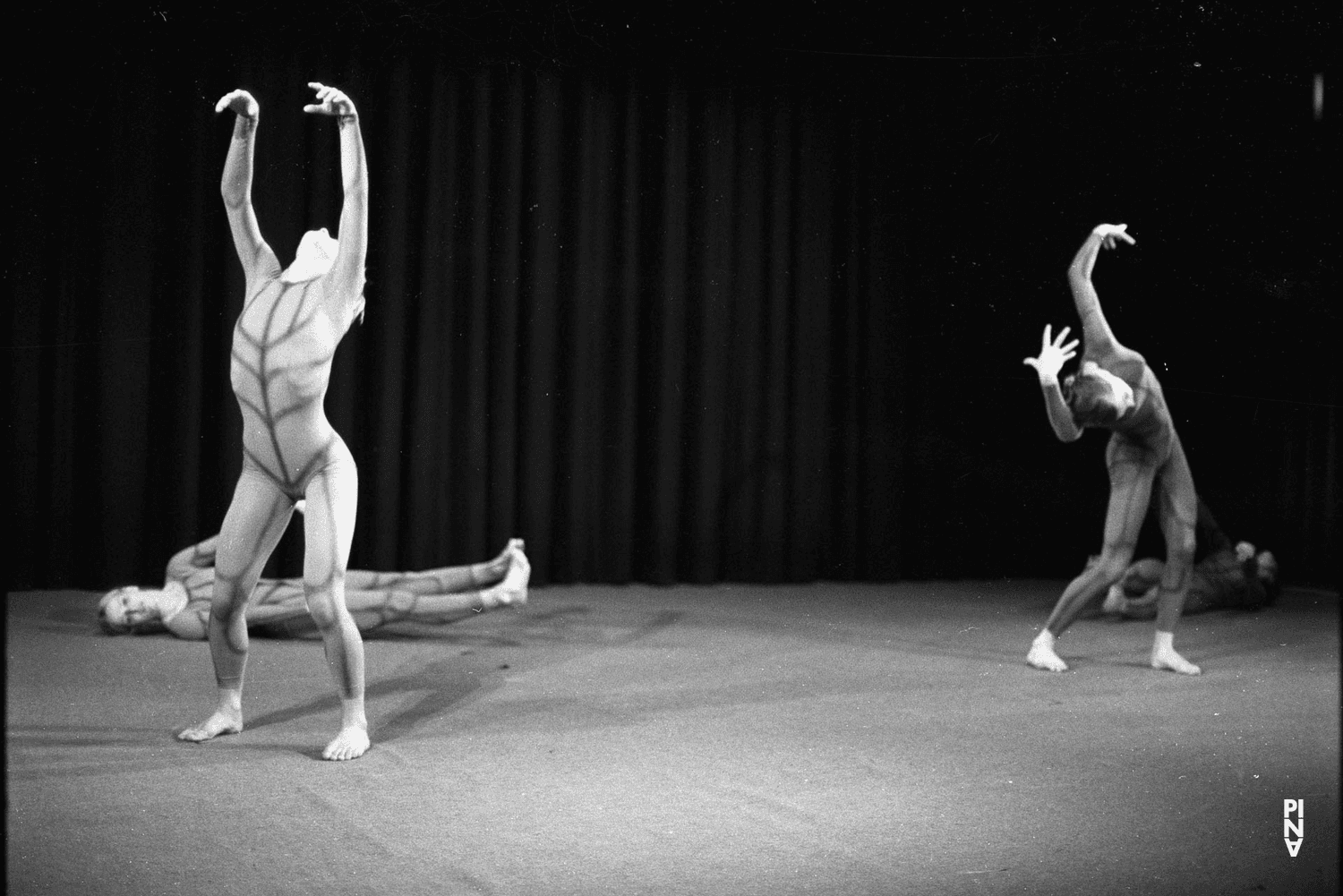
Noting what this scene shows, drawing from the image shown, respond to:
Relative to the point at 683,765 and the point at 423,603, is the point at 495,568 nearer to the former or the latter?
the point at 423,603

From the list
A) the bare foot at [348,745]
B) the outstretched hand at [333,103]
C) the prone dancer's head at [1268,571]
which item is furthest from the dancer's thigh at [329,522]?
the prone dancer's head at [1268,571]

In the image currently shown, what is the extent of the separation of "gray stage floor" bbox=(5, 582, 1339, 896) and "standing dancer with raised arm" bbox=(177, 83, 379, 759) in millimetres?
294

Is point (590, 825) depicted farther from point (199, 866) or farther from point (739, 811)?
point (199, 866)

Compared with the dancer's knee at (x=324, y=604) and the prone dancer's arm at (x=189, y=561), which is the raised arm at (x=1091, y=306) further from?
the prone dancer's arm at (x=189, y=561)

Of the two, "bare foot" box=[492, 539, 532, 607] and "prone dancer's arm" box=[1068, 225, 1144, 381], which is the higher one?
"prone dancer's arm" box=[1068, 225, 1144, 381]

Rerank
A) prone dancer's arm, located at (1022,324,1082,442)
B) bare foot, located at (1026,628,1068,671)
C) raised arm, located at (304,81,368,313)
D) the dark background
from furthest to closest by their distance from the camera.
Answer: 1. the dark background
2. bare foot, located at (1026,628,1068,671)
3. prone dancer's arm, located at (1022,324,1082,442)
4. raised arm, located at (304,81,368,313)

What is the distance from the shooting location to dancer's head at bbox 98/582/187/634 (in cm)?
439

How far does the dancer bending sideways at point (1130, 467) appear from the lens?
3975 millimetres

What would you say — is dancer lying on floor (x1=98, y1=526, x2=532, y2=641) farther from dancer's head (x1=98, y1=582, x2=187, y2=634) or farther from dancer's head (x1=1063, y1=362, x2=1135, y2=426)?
dancer's head (x1=1063, y1=362, x2=1135, y2=426)

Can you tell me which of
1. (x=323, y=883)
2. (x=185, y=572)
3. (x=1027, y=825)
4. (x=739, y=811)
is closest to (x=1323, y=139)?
(x=1027, y=825)

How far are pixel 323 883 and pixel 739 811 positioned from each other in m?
0.84

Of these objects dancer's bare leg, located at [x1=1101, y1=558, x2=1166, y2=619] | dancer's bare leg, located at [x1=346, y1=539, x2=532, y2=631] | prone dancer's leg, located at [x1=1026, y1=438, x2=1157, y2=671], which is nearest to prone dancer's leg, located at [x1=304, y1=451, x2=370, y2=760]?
dancer's bare leg, located at [x1=346, y1=539, x2=532, y2=631]

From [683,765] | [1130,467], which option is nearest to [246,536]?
[683,765]

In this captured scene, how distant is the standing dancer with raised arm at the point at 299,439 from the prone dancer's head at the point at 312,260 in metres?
0.02
